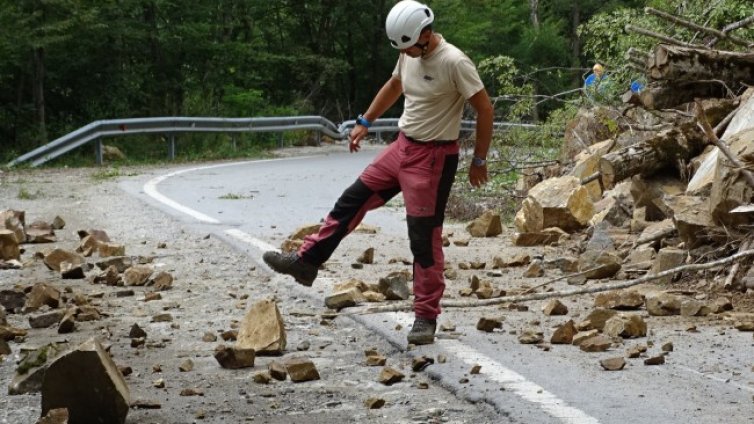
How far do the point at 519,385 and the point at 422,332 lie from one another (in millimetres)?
1079

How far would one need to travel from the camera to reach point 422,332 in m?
6.18

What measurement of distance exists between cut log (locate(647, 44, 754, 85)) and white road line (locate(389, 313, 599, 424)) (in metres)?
3.12

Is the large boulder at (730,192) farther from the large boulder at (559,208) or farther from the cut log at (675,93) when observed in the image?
the large boulder at (559,208)

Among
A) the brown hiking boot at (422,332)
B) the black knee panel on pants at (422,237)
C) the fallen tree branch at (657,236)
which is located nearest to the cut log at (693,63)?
the fallen tree branch at (657,236)

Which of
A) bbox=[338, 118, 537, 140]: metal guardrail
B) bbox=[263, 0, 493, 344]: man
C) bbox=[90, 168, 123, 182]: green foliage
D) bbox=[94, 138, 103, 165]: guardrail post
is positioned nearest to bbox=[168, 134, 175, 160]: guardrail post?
bbox=[94, 138, 103, 165]: guardrail post

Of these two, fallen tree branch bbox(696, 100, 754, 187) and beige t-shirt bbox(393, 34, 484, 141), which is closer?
beige t-shirt bbox(393, 34, 484, 141)

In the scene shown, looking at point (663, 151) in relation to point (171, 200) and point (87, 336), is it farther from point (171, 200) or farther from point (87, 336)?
point (171, 200)

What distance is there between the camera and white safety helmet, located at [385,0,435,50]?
6027 mm

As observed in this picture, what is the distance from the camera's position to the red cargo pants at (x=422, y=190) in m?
6.29

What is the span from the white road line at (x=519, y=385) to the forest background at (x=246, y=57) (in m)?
6.36

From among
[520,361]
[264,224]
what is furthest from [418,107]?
[264,224]

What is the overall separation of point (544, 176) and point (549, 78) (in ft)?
82.5

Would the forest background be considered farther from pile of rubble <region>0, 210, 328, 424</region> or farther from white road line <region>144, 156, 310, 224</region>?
pile of rubble <region>0, 210, 328, 424</region>

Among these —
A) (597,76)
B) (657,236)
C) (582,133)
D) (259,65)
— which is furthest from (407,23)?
(259,65)
